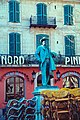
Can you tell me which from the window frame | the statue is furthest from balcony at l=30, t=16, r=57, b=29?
the statue

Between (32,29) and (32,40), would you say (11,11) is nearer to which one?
(32,29)

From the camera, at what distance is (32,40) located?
89.9 feet

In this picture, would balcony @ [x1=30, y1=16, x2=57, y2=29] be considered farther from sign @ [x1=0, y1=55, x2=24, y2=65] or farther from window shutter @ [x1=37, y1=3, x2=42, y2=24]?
sign @ [x1=0, y1=55, x2=24, y2=65]

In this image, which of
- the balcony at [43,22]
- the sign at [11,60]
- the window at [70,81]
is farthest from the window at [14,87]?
the balcony at [43,22]

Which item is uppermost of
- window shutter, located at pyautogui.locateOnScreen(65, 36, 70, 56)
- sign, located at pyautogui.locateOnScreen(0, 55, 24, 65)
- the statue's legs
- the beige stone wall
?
the beige stone wall

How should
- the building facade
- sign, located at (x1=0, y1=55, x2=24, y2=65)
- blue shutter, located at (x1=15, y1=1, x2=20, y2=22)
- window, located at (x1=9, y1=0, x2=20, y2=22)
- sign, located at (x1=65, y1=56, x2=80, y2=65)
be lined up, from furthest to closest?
blue shutter, located at (x1=15, y1=1, x2=20, y2=22) < window, located at (x1=9, y1=0, x2=20, y2=22) < sign, located at (x1=65, y1=56, x2=80, y2=65) < the building facade < sign, located at (x1=0, y1=55, x2=24, y2=65)

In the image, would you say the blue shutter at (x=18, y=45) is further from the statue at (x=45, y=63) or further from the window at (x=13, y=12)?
the statue at (x=45, y=63)

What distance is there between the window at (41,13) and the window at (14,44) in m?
2.41

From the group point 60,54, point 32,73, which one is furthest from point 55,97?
point 60,54

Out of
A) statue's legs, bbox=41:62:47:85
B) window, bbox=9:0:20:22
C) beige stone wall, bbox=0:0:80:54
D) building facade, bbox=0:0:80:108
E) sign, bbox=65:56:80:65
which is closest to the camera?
statue's legs, bbox=41:62:47:85

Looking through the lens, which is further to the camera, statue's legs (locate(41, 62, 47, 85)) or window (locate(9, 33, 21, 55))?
window (locate(9, 33, 21, 55))

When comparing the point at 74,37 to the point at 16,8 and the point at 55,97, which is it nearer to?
the point at 16,8

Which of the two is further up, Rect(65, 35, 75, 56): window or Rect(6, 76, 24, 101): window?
Rect(65, 35, 75, 56): window

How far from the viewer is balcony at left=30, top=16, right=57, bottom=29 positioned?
27.2m
